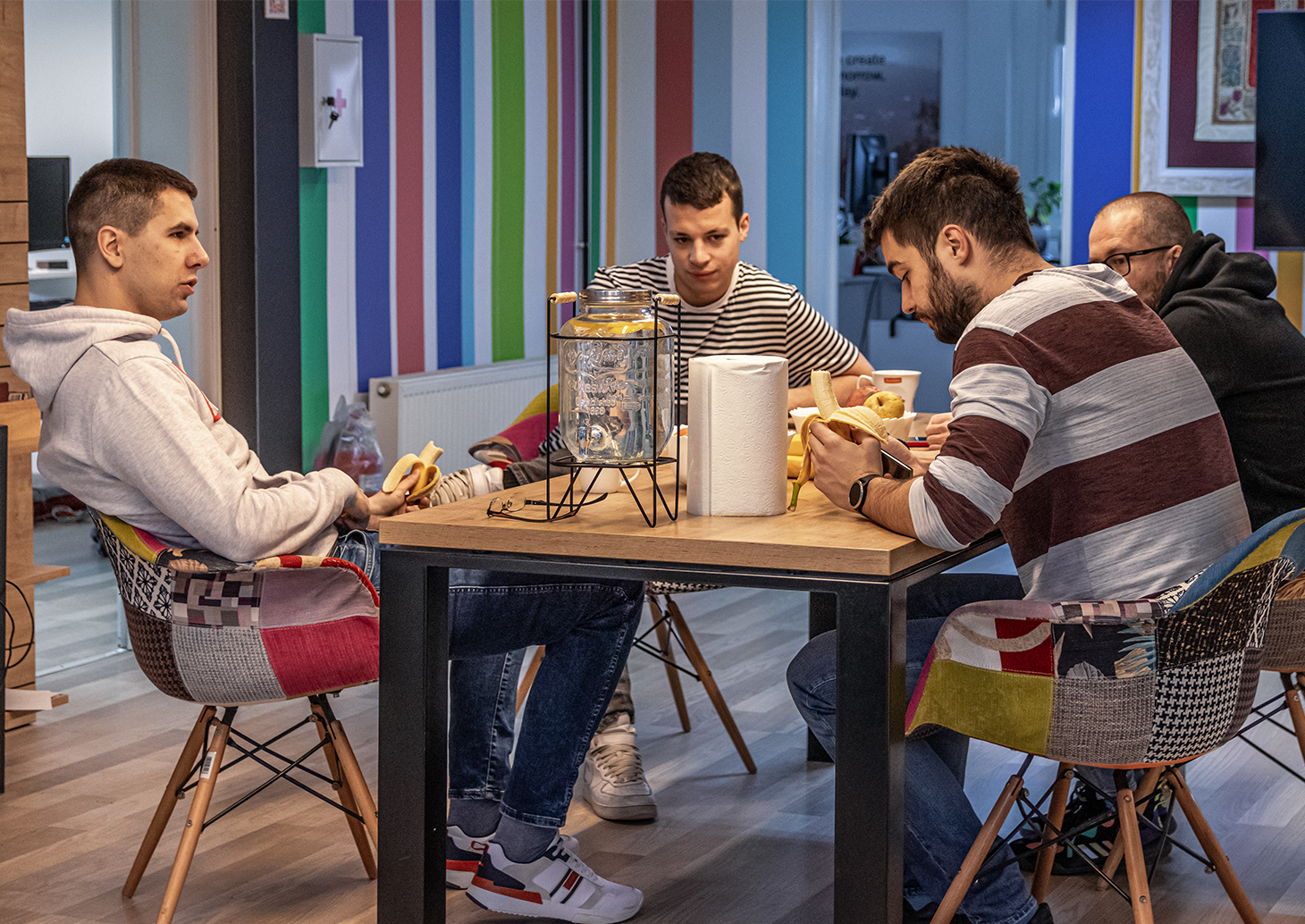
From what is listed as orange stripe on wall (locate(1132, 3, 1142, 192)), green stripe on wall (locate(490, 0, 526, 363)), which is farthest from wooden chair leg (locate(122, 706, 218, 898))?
orange stripe on wall (locate(1132, 3, 1142, 192))

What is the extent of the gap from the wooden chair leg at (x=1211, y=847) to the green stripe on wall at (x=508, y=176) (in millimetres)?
3947

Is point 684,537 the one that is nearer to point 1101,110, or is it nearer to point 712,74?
point 1101,110

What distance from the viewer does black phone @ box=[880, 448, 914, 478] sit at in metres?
2.00

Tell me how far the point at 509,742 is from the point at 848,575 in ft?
3.42

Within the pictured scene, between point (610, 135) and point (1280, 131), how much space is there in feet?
8.99

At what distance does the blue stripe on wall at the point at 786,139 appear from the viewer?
614cm

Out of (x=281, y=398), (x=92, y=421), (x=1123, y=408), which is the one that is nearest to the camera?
(x=1123, y=408)

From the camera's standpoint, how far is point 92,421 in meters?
2.28

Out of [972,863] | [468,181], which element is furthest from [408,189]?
[972,863]

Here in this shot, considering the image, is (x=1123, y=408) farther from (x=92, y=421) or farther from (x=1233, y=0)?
(x=1233, y=0)

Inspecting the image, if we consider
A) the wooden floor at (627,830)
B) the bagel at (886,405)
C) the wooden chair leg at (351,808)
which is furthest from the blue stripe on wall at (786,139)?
the wooden chair leg at (351,808)

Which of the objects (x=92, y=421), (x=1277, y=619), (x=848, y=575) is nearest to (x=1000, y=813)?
(x=848, y=575)

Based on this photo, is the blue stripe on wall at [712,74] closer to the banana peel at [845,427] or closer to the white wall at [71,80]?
the white wall at [71,80]

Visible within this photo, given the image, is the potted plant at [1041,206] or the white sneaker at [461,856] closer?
the white sneaker at [461,856]
